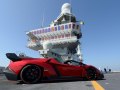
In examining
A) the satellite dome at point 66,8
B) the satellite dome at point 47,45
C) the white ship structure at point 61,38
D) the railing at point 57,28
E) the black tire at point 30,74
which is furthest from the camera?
the satellite dome at point 66,8

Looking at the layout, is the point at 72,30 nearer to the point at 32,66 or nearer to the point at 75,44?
the point at 75,44

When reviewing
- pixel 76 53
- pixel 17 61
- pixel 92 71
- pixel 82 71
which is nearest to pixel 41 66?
pixel 17 61

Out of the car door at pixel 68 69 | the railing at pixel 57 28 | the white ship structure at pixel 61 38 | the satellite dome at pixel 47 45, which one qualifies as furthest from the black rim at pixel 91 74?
the railing at pixel 57 28

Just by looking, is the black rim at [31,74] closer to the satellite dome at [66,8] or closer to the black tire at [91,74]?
the black tire at [91,74]

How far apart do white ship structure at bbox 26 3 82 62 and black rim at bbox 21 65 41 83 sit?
5470 cm

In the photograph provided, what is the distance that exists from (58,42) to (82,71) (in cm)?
6108

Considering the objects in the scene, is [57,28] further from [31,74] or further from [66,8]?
[31,74]

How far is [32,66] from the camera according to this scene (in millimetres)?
8641

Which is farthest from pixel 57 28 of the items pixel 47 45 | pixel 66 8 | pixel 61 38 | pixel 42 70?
pixel 42 70

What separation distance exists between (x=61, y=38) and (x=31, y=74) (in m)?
62.7

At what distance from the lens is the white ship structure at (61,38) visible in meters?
69.1

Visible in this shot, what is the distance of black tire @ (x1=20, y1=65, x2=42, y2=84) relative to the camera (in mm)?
8469

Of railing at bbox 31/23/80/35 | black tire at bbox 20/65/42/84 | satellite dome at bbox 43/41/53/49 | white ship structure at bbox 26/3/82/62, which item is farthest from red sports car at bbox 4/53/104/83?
railing at bbox 31/23/80/35

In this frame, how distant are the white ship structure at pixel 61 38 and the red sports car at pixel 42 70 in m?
53.6
